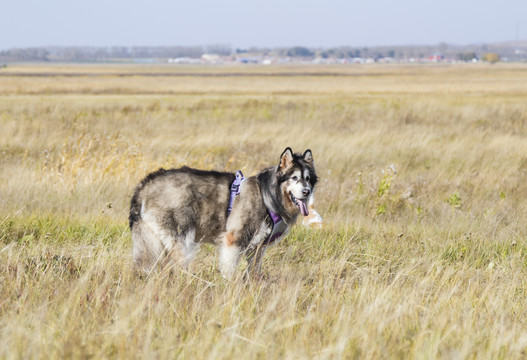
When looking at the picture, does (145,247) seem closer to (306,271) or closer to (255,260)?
(255,260)

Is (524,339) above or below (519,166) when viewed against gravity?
above

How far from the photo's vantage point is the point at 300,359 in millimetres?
3713

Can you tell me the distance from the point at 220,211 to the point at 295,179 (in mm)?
939

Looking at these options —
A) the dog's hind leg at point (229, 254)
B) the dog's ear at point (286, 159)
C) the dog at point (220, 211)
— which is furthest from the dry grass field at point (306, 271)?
the dog's ear at point (286, 159)

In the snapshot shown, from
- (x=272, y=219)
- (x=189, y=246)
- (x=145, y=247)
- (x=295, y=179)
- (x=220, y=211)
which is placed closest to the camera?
(x=145, y=247)

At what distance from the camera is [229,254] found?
19.9 feet

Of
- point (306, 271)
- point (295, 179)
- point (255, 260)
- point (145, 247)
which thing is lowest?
point (306, 271)

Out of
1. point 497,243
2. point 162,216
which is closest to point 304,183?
point 162,216

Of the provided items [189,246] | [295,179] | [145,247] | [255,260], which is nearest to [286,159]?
[295,179]

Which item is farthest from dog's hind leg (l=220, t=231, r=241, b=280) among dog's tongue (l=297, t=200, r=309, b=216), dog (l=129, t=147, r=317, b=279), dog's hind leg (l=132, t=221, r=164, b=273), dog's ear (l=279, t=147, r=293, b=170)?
dog's ear (l=279, t=147, r=293, b=170)

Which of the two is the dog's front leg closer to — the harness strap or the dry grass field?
the dry grass field

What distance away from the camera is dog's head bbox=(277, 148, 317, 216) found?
6.00 metres

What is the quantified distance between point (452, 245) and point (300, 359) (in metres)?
4.27

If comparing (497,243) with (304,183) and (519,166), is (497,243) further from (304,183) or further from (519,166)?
(519,166)
